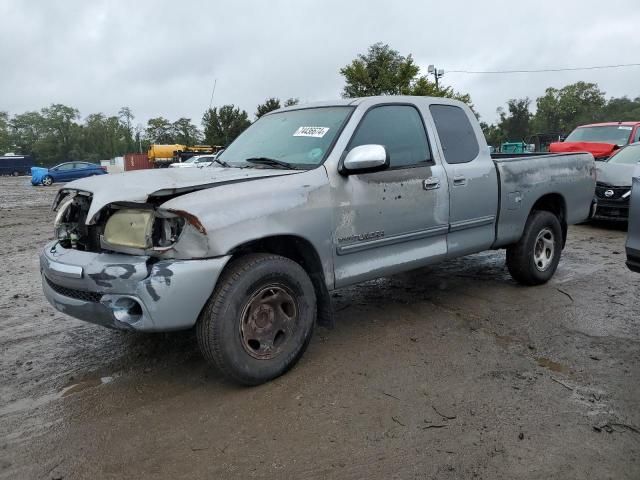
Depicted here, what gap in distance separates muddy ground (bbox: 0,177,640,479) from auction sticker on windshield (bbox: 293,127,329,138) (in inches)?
63.0

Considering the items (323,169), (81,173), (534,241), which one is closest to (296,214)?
(323,169)

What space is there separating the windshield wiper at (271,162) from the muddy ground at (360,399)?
1387mm

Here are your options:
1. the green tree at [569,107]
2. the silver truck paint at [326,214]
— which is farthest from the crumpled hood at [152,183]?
the green tree at [569,107]

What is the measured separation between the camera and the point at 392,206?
3959 mm

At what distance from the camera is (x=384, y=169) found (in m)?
3.88

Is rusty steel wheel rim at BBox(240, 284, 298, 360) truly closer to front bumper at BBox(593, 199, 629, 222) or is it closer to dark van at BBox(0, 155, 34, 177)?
front bumper at BBox(593, 199, 629, 222)

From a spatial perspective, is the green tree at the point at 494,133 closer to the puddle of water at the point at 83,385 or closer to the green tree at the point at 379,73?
the green tree at the point at 379,73

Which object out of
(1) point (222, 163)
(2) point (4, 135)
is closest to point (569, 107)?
(1) point (222, 163)

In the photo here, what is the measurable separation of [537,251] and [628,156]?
18.9 feet

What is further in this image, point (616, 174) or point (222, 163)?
point (616, 174)

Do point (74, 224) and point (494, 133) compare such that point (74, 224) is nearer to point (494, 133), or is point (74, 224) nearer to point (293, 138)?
point (293, 138)

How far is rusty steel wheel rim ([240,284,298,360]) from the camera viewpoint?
3.25m

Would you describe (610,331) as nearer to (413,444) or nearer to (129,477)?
(413,444)

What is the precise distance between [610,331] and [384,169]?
2290mm
